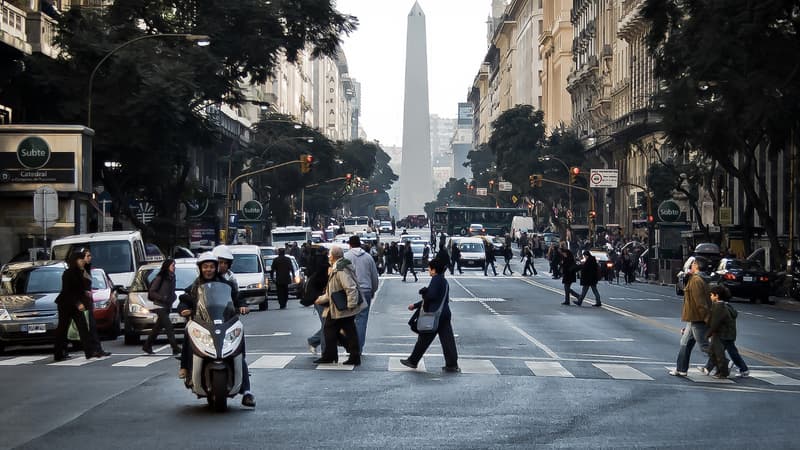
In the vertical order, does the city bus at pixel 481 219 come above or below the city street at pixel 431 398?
above

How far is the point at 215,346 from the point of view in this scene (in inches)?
534

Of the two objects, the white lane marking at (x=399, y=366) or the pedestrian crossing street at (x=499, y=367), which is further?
the white lane marking at (x=399, y=366)

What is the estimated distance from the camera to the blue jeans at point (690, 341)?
19.0 metres

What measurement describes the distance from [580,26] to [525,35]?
153 feet

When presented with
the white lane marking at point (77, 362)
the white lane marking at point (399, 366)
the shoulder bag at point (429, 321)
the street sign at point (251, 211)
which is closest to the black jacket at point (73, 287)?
the white lane marking at point (77, 362)

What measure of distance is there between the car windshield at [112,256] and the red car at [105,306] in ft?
18.6

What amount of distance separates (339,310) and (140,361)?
3.49m

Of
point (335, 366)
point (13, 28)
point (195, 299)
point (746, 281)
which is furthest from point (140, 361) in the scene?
point (746, 281)

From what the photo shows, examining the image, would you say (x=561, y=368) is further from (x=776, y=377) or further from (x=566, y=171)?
(x=566, y=171)

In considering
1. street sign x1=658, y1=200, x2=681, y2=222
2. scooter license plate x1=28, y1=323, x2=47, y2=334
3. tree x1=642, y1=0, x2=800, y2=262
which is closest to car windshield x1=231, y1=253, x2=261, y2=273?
scooter license plate x1=28, y1=323, x2=47, y2=334

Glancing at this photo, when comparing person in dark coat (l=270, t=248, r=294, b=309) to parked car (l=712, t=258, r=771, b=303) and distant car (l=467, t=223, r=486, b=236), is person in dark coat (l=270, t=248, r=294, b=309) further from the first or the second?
distant car (l=467, t=223, r=486, b=236)

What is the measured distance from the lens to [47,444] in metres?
11.6

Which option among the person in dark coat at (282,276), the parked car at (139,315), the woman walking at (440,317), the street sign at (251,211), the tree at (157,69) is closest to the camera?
the woman walking at (440,317)

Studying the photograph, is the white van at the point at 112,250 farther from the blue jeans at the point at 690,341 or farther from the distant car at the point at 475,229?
the distant car at the point at 475,229
